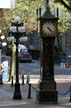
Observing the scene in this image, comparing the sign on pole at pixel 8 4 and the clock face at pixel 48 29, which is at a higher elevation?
the sign on pole at pixel 8 4

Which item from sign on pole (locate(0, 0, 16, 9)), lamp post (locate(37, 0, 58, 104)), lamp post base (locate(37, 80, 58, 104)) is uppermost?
sign on pole (locate(0, 0, 16, 9))

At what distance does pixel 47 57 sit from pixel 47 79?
878 mm

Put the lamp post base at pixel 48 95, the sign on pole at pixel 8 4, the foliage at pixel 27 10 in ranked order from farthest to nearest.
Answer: the foliage at pixel 27 10, the lamp post base at pixel 48 95, the sign on pole at pixel 8 4

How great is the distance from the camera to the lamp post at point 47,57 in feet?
49.0

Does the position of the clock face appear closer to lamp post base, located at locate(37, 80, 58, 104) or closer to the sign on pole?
lamp post base, located at locate(37, 80, 58, 104)

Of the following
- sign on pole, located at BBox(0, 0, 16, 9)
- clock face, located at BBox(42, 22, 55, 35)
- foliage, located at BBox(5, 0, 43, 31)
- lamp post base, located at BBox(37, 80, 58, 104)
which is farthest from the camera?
foliage, located at BBox(5, 0, 43, 31)

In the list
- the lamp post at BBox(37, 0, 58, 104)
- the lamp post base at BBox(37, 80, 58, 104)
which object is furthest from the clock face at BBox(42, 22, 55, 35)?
the lamp post base at BBox(37, 80, 58, 104)

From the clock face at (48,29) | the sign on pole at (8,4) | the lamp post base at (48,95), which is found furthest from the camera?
the clock face at (48,29)

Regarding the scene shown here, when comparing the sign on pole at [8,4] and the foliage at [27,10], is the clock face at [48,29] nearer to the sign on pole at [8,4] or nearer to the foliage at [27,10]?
the sign on pole at [8,4]

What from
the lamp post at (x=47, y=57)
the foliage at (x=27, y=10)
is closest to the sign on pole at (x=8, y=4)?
the lamp post at (x=47, y=57)

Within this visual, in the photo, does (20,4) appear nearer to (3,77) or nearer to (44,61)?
(3,77)

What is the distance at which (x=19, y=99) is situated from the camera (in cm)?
1762

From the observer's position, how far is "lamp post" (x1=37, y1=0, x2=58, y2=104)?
14.9m

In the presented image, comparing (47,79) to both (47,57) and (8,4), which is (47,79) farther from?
(8,4)
